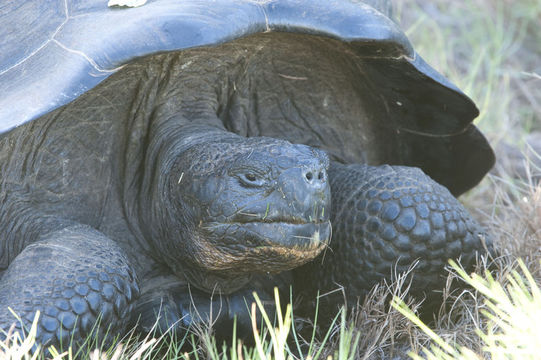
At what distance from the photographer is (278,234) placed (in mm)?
2227

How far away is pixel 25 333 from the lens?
6.96ft

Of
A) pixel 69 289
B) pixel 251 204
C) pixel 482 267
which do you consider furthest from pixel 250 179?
pixel 482 267

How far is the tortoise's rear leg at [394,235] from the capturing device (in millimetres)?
2688

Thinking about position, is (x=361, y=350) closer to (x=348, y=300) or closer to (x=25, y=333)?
(x=348, y=300)

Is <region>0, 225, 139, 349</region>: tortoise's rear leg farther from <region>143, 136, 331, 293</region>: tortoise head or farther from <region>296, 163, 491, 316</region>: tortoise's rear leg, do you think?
<region>296, 163, 491, 316</region>: tortoise's rear leg

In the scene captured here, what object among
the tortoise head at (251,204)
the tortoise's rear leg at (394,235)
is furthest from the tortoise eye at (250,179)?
the tortoise's rear leg at (394,235)

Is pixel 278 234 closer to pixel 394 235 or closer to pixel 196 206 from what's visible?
pixel 196 206

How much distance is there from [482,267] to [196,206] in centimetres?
116

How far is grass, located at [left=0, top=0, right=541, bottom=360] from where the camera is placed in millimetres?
1984

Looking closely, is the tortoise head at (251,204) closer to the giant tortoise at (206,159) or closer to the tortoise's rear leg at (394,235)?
the giant tortoise at (206,159)

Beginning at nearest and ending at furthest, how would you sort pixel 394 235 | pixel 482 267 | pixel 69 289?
pixel 69 289 → pixel 394 235 → pixel 482 267

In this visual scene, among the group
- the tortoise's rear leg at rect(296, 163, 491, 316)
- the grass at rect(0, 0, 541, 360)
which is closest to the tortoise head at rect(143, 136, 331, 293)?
the grass at rect(0, 0, 541, 360)

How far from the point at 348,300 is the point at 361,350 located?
0.94 feet

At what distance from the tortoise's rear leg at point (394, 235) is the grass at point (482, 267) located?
0.24 feet
